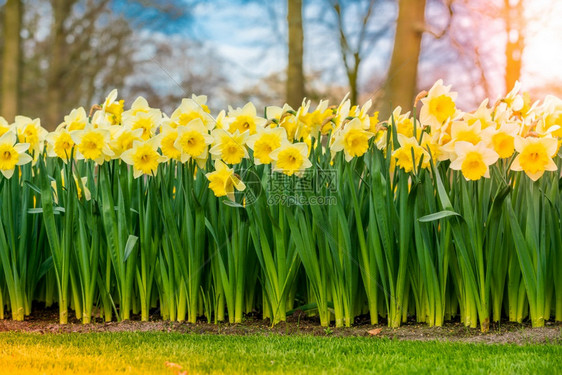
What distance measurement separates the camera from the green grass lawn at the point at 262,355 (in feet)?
6.98

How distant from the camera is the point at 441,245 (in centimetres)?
280

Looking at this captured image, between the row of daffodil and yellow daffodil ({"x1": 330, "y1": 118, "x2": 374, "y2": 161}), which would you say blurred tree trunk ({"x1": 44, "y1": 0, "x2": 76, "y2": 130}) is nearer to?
the row of daffodil

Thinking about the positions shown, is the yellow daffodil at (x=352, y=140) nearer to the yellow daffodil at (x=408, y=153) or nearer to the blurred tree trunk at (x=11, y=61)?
the yellow daffodil at (x=408, y=153)

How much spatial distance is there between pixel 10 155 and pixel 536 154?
293 cm

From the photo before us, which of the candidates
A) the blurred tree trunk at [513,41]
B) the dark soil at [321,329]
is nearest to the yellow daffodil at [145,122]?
the dark soil at [321,329]

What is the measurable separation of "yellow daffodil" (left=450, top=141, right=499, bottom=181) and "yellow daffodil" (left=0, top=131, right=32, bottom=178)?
2487 millimetres

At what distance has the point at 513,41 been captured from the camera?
10.5 m

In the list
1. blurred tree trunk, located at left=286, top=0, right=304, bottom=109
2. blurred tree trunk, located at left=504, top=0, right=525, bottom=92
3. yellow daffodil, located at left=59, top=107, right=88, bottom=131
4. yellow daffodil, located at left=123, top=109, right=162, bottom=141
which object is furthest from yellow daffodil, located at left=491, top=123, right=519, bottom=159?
blurred tree trunk, located at left=504, top=0, right=525, bottom=92

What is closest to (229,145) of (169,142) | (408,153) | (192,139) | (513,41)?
(192,139)

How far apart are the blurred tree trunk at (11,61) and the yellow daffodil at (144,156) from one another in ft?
23.6

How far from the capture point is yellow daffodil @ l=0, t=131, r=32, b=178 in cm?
324

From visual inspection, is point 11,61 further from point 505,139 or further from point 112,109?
point 505,139

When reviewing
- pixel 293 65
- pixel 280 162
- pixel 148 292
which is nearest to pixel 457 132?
pixel 280 162

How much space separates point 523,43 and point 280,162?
9408 mm
